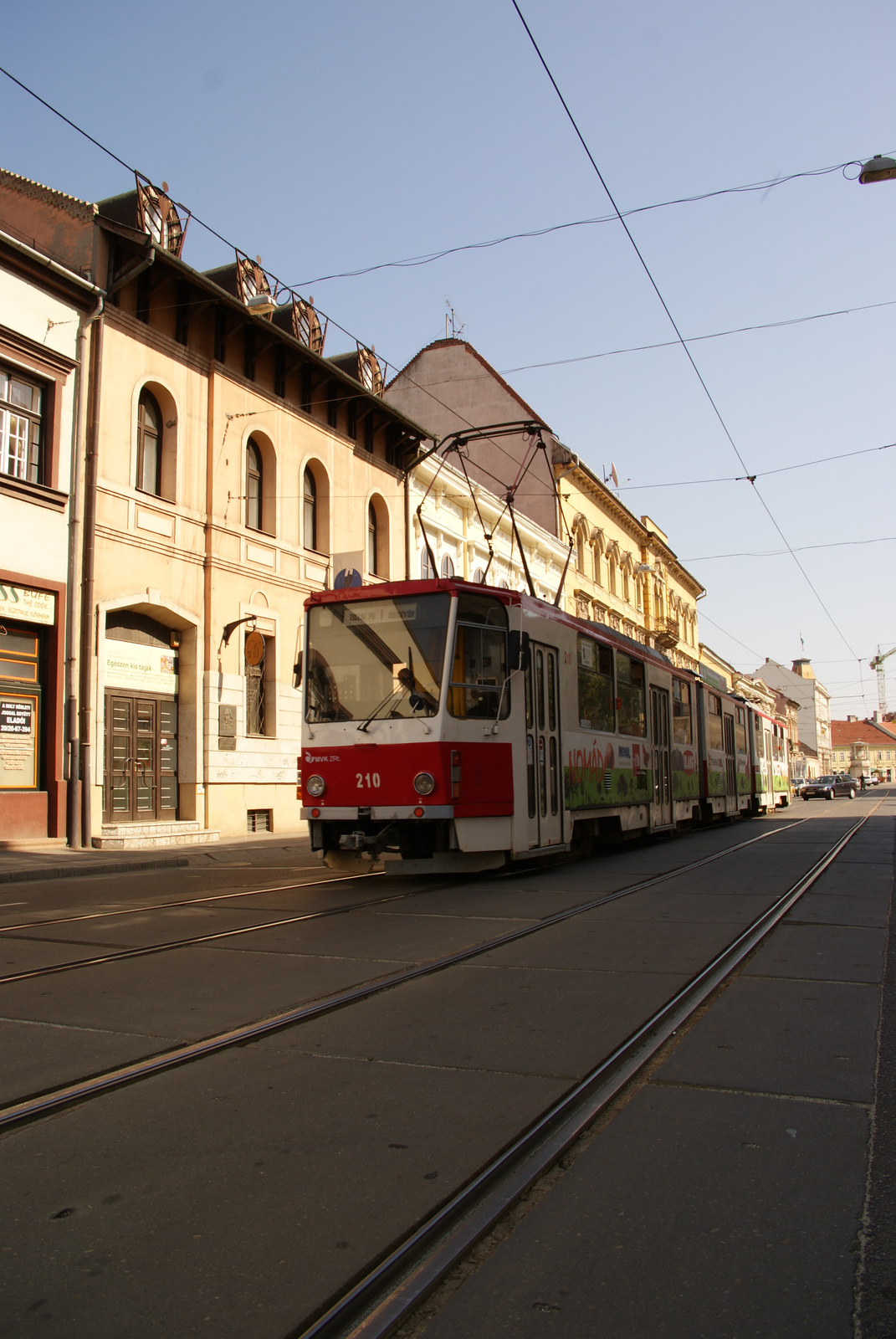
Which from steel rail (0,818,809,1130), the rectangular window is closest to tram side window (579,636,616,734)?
steel rail (0,818,809,1130)

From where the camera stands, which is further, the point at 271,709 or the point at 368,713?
the point at 271,709

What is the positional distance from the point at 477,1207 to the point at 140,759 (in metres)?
17.1

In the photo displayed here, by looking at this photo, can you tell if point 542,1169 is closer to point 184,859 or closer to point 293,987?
point 293,987

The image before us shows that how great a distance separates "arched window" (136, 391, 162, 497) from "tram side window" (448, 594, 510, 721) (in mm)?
10094

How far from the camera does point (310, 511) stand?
81.2ft

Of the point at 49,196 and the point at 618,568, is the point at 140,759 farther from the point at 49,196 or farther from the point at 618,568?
the point at 618,568

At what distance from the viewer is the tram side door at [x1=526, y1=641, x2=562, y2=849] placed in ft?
39.4

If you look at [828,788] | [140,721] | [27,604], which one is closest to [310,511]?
[140,721]

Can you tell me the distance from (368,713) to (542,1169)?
26.2 ft

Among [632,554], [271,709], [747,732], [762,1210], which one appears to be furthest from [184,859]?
[632,554]

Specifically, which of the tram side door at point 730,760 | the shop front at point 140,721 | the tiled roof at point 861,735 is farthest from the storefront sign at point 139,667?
the tiled roof at point 861,735

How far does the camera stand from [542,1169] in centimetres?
338

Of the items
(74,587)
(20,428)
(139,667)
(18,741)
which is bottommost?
(18,741)

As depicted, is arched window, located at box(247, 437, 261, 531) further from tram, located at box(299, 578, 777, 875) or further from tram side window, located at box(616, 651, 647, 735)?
tram, located at box(299, 578, 777, 875)
